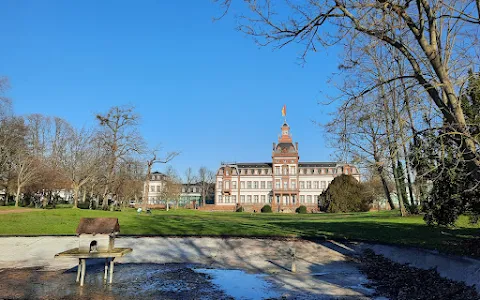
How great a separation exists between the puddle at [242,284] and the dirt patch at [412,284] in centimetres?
259

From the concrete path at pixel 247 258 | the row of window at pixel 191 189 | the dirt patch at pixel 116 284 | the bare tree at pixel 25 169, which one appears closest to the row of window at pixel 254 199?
the row of window at pixel 191 189

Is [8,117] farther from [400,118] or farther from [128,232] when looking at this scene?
[400,118]

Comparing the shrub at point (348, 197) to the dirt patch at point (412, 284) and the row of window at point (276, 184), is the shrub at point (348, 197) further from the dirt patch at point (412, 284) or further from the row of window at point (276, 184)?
the dirt patch at point (412, 284)

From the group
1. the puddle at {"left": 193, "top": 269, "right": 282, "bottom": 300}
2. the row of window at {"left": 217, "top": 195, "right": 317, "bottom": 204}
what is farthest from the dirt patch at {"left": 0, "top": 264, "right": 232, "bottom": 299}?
the row of window at {"left": 217, "top": 195, "right": 317, "bottom": 204}

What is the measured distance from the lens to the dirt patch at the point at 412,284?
25.2ft

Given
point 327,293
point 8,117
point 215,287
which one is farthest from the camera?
point 8,117

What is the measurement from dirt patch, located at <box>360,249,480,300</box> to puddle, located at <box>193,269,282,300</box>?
8.48 feet

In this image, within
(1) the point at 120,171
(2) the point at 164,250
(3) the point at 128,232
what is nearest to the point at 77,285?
(2) the point at 164,250

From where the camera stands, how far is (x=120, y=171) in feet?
146

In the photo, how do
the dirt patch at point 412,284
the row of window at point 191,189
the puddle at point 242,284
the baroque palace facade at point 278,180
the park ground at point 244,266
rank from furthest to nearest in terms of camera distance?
the row of window at point 191,189, the baroque palace facade at point 278,180, the park ground at point 244,266, the puddle at point 242,284, the dirt patch at point 412,284

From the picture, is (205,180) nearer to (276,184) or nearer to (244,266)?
(276,184)

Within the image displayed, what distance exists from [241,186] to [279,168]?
1017 centimetres

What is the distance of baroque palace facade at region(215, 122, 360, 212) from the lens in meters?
86.0

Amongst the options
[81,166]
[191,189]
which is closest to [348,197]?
[81,166]
